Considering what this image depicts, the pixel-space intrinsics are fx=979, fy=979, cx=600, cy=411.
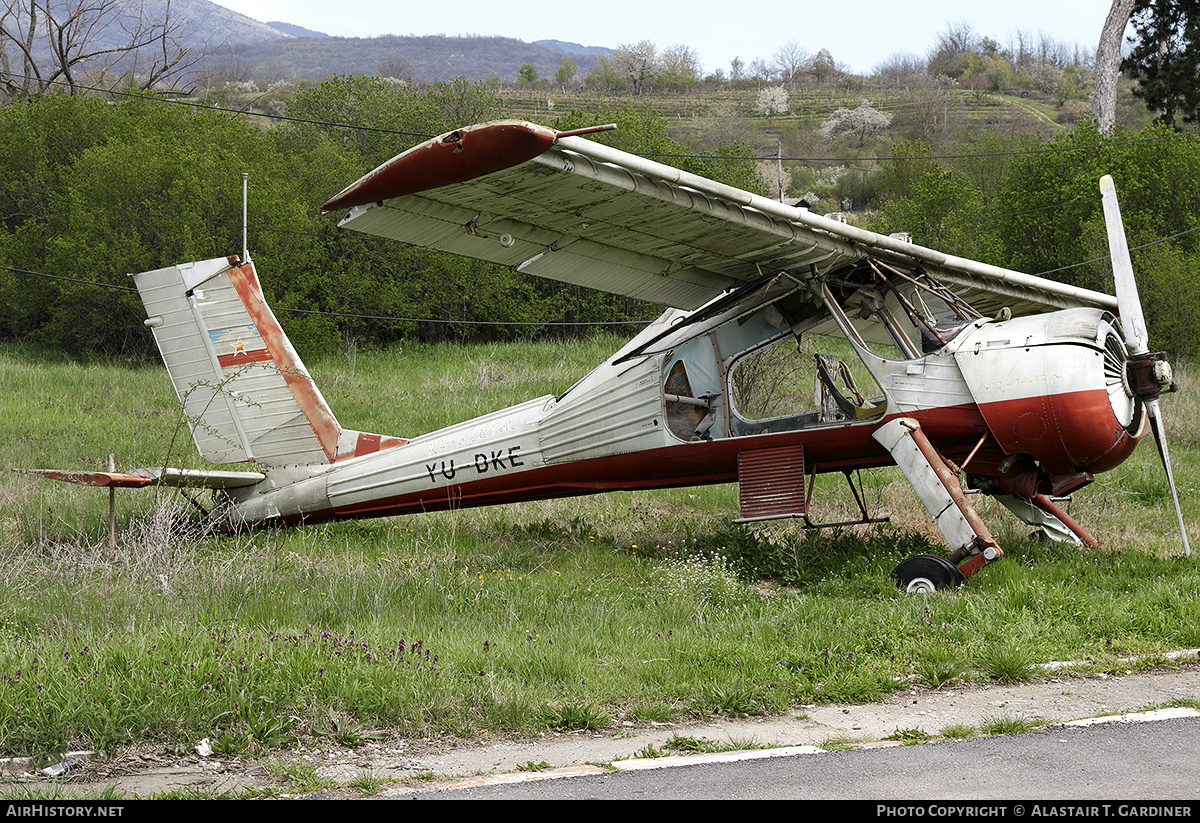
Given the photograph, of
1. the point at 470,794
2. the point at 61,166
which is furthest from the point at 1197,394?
the point at 61,166

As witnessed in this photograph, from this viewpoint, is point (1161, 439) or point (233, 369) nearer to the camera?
point (1161, 439)

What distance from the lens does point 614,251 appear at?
315 inches

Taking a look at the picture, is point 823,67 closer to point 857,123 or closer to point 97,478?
point 857,123

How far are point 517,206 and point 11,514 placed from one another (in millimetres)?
7089

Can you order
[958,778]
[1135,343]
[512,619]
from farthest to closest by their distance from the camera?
1. [1135,343]
2. [512,619]
3. [958,778]

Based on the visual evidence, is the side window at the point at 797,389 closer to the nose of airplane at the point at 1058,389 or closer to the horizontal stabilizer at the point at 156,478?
the nose of airplane at the point at 1058,389

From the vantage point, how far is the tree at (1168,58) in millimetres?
30375

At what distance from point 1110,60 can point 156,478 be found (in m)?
31.4

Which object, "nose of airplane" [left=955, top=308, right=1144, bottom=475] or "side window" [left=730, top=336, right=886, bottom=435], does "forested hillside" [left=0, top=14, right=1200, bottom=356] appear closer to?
"side window" [left=730, top=336, right=886, bottom=435]

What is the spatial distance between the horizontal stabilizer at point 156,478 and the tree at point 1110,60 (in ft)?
96.3

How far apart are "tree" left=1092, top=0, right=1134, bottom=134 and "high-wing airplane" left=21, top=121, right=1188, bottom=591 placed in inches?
933

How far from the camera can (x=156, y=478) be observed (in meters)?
8.48

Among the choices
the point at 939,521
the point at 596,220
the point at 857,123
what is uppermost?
the point at 857,123

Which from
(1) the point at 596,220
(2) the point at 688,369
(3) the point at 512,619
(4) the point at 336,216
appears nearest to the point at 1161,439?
(2) the point at 688,369
